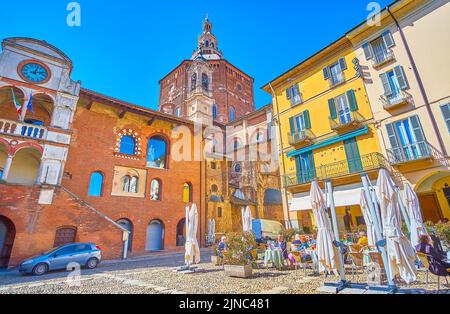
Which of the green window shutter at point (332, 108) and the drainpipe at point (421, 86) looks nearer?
the drainpipe at point (421, 86)

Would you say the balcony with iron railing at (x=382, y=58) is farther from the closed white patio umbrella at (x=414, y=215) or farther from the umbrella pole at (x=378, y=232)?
the umbrella pole at (x=378, y=232)

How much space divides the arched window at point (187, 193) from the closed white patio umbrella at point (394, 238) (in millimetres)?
17562

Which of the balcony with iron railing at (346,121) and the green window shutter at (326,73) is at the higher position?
the green window shutter at (326,73)

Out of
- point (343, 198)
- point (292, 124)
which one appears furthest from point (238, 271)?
point (292, 124)

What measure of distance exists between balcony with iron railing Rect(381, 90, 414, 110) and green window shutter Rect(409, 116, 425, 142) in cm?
94

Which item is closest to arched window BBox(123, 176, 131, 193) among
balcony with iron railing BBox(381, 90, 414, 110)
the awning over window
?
the awning over window

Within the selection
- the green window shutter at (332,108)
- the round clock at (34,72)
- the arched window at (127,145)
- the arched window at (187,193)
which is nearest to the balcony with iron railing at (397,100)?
the green window shutter at (332,108)

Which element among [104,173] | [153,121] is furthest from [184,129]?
[104,173]

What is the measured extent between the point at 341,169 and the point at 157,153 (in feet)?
48.8

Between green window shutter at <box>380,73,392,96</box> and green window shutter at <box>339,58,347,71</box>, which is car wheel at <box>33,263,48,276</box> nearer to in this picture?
green window shutter at <box>380,73,392,96</box>

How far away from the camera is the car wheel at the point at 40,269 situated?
9793mm

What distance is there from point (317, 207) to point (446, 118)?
1027cm

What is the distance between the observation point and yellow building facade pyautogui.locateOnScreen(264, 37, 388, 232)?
14016 mm

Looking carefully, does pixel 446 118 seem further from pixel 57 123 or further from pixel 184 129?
pixel 57 123
